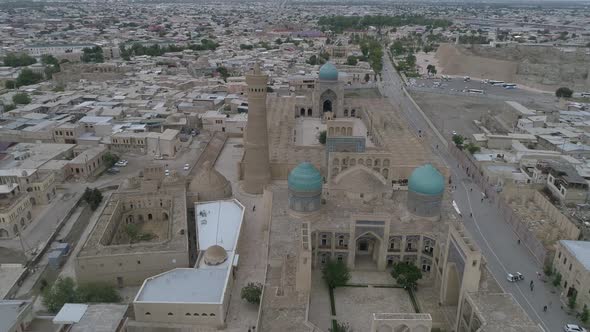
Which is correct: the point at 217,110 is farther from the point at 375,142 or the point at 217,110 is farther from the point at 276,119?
the point at 375,142

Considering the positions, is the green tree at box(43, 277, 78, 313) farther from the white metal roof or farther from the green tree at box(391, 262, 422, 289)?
the green tree at box(391, 262, 422, 289)

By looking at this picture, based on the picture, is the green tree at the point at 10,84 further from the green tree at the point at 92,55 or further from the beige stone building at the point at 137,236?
the beige stone building at the point at 137,236

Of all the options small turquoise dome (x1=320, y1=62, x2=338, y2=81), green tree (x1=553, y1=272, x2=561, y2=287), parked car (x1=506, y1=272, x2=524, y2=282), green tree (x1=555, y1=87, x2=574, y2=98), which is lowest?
parked car (x1=506, y1=272, x2=524, y2=282)

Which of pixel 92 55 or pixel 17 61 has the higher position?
pixel 92 55

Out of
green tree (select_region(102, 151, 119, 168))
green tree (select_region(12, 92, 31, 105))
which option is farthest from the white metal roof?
green tree (select_region(12, 92, 31, 105))

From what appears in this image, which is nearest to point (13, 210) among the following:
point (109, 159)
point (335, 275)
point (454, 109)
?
point (109, 159)

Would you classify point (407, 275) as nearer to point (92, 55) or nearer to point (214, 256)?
point (214, 256)
